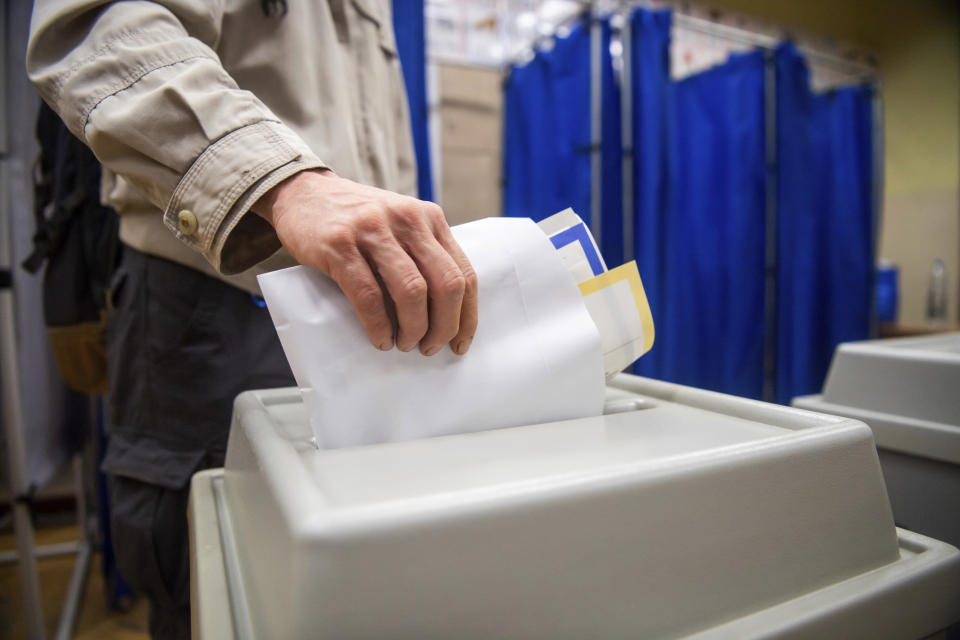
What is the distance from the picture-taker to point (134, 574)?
714 millimetres

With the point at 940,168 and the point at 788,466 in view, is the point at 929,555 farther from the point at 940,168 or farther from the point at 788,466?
the point at 940,168

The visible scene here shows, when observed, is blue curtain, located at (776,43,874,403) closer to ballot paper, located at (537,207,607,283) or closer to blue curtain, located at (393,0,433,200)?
blue curtain, located at (393,0,433,200)

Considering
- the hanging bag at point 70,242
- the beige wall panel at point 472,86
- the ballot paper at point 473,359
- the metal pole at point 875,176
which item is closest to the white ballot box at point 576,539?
the ballot paper at point 473,359

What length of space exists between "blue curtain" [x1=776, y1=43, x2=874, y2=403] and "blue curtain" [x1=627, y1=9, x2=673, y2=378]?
590mm

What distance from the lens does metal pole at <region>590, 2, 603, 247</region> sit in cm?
197

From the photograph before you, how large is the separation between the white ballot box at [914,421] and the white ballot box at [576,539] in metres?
0.26

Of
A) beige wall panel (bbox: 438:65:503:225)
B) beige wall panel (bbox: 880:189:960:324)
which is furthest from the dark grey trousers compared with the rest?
beige wall panel (bbox: 880:189:960:324)

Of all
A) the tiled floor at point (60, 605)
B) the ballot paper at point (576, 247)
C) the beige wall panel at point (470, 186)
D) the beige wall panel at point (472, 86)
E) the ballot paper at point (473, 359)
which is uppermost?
the beige wall panel at point (472, 86)

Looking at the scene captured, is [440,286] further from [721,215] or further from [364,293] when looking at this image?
[721,215]

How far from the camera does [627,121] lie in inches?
77.9

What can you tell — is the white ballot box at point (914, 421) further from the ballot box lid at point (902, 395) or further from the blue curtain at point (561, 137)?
the blue curtain at point (561, 137)

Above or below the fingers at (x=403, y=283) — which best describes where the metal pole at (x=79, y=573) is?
below

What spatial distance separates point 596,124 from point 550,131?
29cm

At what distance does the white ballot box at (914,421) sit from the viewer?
0.61 meters
